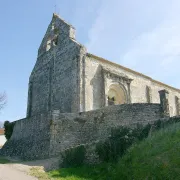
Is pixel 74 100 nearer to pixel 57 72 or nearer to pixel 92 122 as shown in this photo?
pixel 92 122

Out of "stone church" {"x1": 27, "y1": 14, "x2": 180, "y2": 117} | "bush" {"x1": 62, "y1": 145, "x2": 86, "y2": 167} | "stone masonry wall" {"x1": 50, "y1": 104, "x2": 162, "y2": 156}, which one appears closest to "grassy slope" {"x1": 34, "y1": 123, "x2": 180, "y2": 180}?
"bush" {"x1": 62, "y1": 145, "x2": 86, "y2": 167}

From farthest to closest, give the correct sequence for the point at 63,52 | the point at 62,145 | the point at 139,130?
the point at 63,52 → the point at 62,145 → the point at 139,130

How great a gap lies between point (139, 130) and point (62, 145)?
5.88 meters

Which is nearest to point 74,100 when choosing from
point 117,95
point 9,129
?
point 117,95

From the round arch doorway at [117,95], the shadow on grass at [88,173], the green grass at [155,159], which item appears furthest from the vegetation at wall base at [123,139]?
the round arch doorway at [117,95]

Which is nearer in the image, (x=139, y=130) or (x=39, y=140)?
(x=139, y=130)

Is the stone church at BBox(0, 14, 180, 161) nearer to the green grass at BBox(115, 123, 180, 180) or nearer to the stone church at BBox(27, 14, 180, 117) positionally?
the stone church at BBox(27, 14, 180, 117)

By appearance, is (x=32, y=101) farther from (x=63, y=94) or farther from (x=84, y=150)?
(x=84, y=150)

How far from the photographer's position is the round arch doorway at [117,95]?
2258 cm

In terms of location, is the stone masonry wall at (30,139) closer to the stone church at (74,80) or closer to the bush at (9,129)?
the bush at (9,129)

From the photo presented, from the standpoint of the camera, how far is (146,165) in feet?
29.9

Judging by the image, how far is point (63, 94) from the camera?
69.7 ft

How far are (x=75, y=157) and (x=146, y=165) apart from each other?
4.47 meters

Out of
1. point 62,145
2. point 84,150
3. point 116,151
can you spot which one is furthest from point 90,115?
point 116,151
